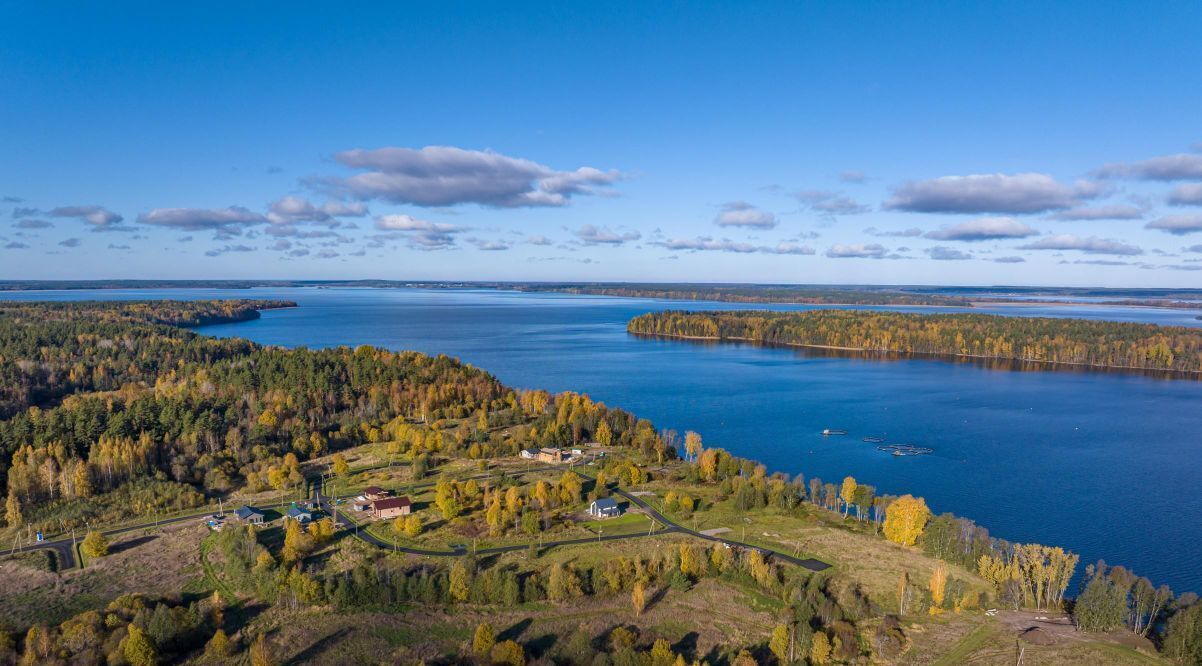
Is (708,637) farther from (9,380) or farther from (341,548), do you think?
(9,380)

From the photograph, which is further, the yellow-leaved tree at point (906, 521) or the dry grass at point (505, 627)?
the yellow-leaved tree at point (906, 521)

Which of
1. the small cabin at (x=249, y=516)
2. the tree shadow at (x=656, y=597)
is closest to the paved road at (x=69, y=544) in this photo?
the small cabin at (x=249, y=516)

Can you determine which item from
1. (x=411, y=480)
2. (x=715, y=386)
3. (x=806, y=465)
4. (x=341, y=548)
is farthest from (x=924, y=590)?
(x=715, y=386)

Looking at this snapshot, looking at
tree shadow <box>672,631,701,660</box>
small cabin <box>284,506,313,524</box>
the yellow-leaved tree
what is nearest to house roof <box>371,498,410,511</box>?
small cabin <box>284,506,313,524</box>

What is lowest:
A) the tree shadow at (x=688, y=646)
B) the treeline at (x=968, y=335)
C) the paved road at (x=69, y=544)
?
the tree shadow at (x=688, y=646)

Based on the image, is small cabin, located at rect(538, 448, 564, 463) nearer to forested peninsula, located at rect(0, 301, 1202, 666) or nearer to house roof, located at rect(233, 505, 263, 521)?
forested peninsula, located at rect(0, 301, 1202, 666)

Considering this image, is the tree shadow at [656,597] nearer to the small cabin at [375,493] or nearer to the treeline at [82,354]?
the small cabin at [375,493]

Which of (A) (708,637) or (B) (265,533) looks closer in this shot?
(A) (708,637)
